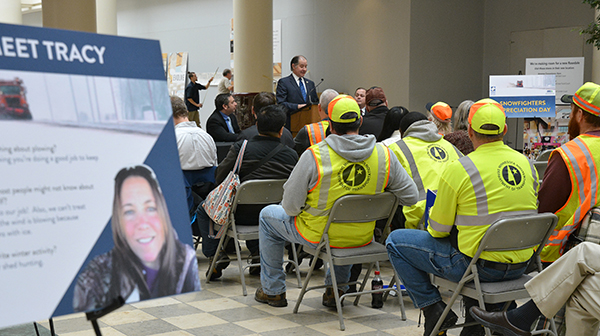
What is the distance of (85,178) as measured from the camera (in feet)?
5.13

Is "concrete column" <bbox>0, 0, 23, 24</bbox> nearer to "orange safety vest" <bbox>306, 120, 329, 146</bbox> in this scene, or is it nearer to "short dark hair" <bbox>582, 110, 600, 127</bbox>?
"orange safety vest" <bbox>306, 120, 329, 146</bbox>

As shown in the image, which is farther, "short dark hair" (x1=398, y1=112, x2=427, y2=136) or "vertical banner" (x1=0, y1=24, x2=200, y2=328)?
"short dark hair" (x1=398, y1=112, x2=427, y2=136)

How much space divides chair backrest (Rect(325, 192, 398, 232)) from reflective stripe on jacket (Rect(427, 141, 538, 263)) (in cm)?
64

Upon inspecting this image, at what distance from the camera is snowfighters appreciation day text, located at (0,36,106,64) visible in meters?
1.50

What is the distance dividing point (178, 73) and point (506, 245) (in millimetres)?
12963

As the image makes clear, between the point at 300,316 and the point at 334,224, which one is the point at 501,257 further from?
the point at 300,316

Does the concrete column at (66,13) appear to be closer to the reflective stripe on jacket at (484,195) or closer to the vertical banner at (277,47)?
the reflective stripe on jacket at (484,195)

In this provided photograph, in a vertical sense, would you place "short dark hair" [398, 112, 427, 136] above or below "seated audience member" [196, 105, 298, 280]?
above

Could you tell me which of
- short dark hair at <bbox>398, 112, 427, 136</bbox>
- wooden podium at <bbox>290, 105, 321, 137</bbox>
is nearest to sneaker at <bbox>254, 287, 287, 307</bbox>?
short dark hair at <bbox>398, 112, 427, 136</bbox>

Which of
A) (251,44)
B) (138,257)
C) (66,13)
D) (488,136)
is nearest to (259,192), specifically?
(488,136)

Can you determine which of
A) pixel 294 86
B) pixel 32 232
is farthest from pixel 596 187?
pixel 294 86

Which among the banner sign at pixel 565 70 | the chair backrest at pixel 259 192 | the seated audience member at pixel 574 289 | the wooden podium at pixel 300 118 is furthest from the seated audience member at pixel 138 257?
the banner sign at pixel 565 70

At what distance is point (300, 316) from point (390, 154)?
45.7 inches

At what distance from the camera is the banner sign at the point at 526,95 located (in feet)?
23.6
